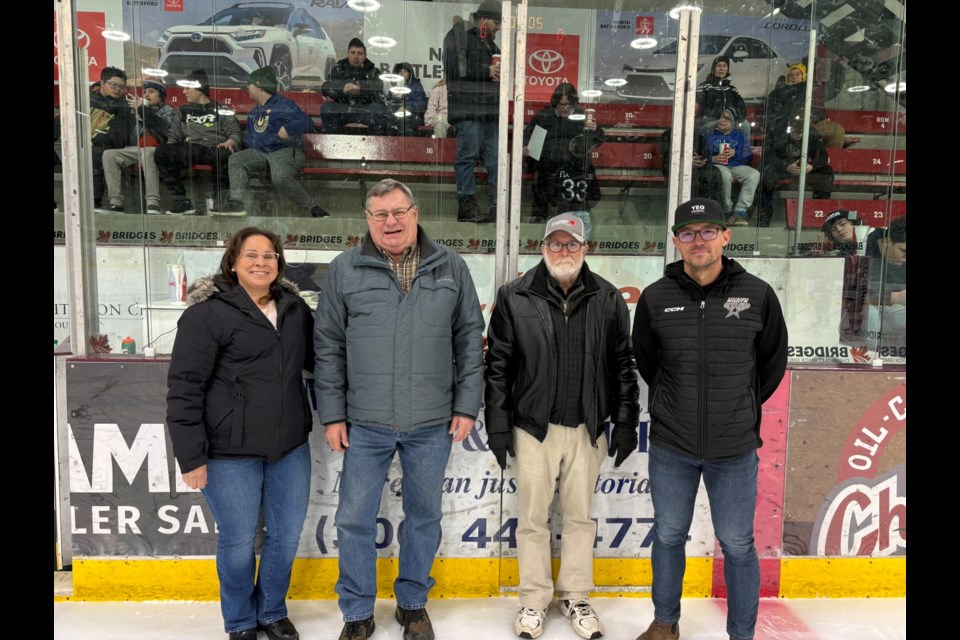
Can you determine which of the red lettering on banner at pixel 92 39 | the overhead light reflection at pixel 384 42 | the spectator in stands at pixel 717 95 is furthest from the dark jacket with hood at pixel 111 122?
the spectator in stands at pixel 717 95

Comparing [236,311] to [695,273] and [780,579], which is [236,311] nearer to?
[695,273]

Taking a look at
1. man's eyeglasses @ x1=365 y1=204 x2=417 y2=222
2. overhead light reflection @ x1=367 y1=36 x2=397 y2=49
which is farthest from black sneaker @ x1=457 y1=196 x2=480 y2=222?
overhead light reflection @ x1=367 y1=36 x2=397 y2=49

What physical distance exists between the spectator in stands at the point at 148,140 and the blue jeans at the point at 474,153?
1.69m

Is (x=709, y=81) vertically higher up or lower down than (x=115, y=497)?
higher up

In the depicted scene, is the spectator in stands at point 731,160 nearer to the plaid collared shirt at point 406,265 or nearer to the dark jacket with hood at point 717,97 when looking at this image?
the dark jacket with hood at point 717,97

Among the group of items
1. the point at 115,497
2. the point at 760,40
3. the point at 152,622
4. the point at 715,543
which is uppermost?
the point at 760,40

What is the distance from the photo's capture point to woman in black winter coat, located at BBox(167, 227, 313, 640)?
229 cm

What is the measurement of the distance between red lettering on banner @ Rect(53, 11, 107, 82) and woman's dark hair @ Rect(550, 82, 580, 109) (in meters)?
2.43

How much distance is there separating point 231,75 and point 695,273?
3.10 metres

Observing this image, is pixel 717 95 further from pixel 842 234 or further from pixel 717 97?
pixel 842 234

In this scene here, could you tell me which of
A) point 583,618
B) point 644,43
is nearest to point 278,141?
point 644,43

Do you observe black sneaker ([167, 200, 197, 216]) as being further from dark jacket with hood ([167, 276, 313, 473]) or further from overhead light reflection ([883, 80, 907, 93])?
overhead light reflection ([883, 80, 907, 93])

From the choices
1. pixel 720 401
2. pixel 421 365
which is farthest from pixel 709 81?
pixel 421 365

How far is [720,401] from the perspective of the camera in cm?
237
